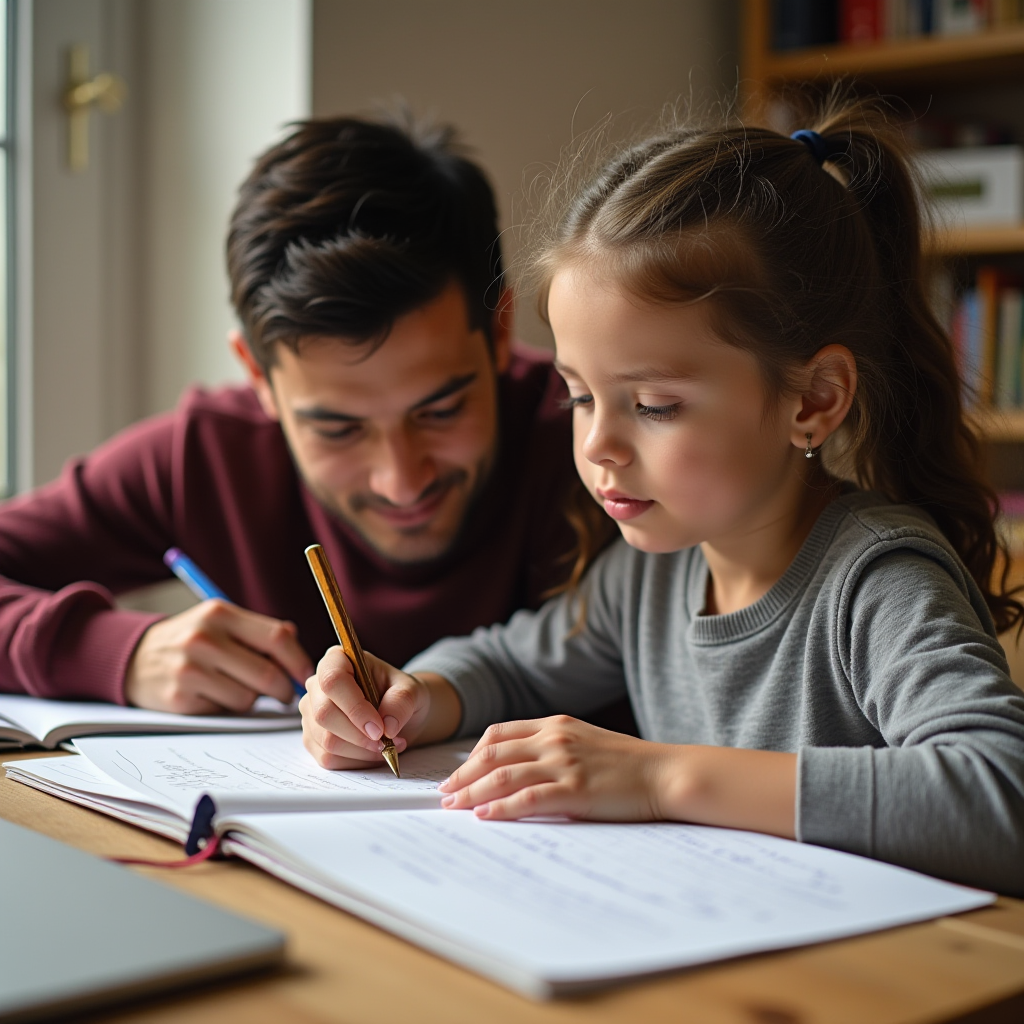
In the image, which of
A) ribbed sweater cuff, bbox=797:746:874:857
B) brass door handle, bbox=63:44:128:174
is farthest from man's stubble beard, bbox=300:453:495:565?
brass door handle, bbox=63:44:128:174

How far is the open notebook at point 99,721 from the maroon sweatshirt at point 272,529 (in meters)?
0.22

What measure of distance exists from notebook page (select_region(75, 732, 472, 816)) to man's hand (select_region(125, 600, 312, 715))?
0.08 metres

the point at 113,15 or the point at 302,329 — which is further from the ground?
the point at 113,15

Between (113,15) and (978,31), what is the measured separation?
150 centimetres

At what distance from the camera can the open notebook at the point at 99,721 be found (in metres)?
0.98

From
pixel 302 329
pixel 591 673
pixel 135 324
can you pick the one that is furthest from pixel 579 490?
pixel 135 324

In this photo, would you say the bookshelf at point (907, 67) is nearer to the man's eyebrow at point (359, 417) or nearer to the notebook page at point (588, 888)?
the man's eyebrow at point (359, 417)

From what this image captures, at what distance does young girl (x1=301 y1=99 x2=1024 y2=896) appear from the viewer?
697 millimetres

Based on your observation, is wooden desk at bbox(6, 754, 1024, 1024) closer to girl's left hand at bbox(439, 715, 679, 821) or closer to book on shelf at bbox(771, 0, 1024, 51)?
girl's left hand at bbox(439, 715, 679, 821)

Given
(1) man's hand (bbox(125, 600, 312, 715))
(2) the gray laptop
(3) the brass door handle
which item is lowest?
(1) man's hand (bbox(125, 600, 312, 715))

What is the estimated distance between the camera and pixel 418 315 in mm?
1150

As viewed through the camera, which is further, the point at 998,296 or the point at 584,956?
the point at 998,296

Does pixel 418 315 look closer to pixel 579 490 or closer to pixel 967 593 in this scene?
pixel 579 490

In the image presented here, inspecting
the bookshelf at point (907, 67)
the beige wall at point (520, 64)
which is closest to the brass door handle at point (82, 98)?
the beige wall at point (520, 64)
